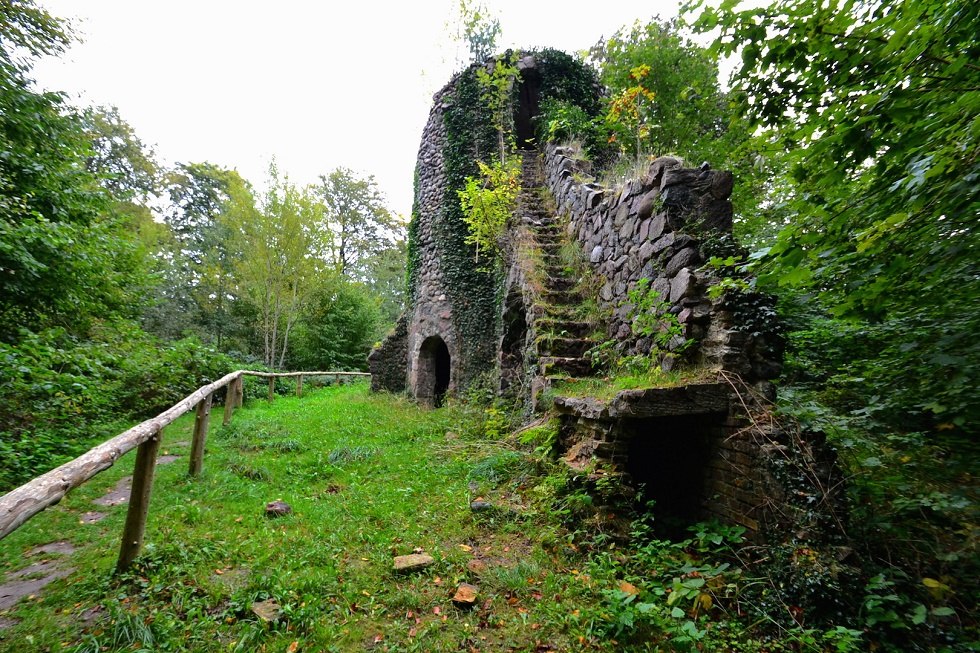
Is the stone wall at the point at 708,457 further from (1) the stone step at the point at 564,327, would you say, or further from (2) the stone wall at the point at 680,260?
(1) the stone step at the point at 564,327

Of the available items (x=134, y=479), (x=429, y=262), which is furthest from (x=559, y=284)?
(x=134, y=479)

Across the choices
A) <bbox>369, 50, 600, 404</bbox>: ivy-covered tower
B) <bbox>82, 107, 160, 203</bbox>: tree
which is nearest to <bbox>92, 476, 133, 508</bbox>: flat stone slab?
<bbox>369, 50, 600, 404</bbox>: ivy-covered tower

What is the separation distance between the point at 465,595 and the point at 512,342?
481 cm

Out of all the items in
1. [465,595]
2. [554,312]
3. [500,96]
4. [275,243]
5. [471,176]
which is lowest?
[465,595]

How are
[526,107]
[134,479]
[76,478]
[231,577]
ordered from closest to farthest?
[76,478]
[231,577]
[134,479]
[526,107]

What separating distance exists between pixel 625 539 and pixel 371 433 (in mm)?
4851

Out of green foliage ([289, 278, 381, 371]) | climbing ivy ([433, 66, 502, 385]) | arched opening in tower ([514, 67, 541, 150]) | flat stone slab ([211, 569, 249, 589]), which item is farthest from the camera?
green foliage ([289, 278, 381, 371])

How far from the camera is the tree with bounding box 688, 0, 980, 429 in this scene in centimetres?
187

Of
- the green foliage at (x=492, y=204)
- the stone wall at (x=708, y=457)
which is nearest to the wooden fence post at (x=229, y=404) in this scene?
the green foliage at (x=492, y=204)

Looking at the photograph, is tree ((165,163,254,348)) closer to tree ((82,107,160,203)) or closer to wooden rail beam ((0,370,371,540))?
tree ((82,107,160,203))

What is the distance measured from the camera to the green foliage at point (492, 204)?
754cm

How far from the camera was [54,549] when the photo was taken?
120 inches

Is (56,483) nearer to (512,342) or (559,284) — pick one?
(559,284)

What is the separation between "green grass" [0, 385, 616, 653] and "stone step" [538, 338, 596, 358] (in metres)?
1.35
